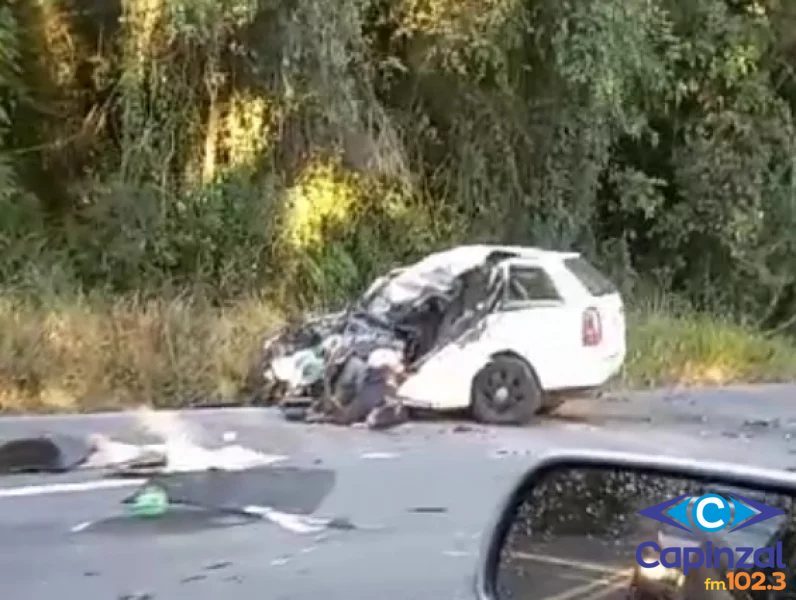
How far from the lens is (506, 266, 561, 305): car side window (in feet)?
35.8

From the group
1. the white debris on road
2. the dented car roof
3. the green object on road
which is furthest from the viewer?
the dented car roof

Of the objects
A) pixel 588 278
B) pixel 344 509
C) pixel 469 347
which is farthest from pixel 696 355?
pixel 344 509

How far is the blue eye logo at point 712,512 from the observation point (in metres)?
1.91

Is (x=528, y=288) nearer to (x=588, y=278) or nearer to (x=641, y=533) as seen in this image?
(x=588, y=278)

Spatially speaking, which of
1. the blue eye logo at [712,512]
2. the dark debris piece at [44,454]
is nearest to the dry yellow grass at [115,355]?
the dark debris piece at [44,454]

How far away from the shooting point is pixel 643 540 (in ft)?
6.70

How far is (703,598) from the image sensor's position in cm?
193

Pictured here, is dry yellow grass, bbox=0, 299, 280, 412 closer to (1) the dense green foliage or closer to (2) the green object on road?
(1) the dense green foliage

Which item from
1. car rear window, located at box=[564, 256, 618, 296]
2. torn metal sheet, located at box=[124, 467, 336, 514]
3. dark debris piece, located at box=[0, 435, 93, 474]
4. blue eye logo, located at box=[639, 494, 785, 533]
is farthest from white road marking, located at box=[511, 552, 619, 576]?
car rear window, located at box=[564, 256, 618, 296]

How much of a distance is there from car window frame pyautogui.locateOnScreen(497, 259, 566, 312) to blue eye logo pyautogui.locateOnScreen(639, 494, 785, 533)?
8791 millimetres

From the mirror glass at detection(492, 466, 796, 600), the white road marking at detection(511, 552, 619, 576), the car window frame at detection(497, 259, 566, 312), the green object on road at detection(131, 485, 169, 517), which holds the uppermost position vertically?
the mirror glass at detection(492, 466, 796, 600)

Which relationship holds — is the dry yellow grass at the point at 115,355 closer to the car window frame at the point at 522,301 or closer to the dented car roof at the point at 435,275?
the dented car roof at the point at 435,275

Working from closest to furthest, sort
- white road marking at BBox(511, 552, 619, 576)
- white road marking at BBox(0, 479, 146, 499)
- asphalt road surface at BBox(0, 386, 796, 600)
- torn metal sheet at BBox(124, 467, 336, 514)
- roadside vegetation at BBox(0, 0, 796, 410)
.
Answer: white road marking at BBox(511, 552, 619, 576) → asphalt road surface at BBox(0, 386, 796, 600) → torn metal sheet at BBox(124, 467, 336, 514) → white road marking at BBox(0, 479, 146, 499) → roadside vegetation at BBox(0, 0, 796, 410)

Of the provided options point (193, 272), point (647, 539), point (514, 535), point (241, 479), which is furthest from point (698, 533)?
point (193, 272)
